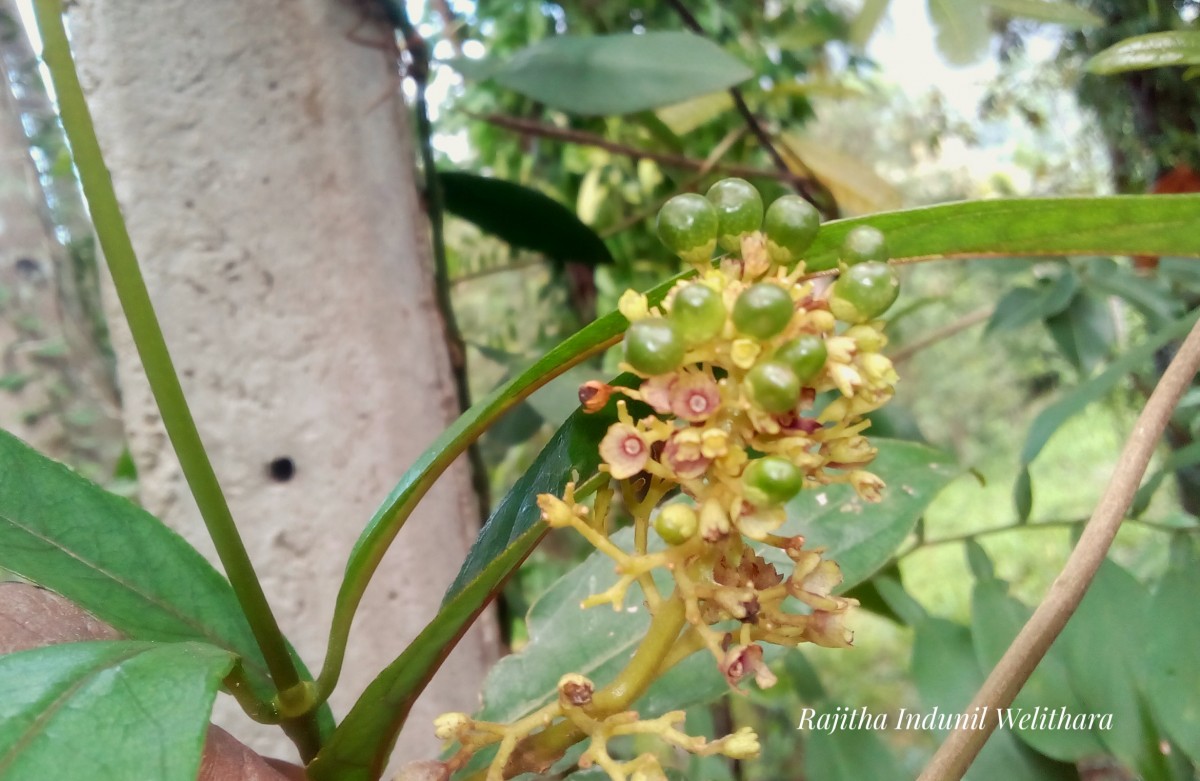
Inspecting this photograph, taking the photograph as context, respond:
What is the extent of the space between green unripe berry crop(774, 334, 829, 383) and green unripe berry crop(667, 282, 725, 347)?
0.06 ft

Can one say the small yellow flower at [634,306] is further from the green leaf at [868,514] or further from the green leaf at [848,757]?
the green leaf at [848,757]

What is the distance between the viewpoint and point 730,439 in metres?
0.22

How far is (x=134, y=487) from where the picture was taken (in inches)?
31.3

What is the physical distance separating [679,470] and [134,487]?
0.76 m

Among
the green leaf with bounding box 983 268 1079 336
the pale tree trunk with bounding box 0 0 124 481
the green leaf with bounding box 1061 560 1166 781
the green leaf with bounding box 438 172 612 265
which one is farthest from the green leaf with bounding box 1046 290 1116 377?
the pale tree trunk with bounding box 0 0 124 481

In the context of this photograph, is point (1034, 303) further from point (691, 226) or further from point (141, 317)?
point (141, 317)

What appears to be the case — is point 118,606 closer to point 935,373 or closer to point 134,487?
Answer: point 134,487

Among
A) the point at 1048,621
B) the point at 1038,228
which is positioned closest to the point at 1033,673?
the point at 1048,621

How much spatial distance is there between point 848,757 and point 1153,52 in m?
0.39

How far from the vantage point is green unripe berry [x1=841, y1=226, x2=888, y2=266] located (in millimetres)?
233

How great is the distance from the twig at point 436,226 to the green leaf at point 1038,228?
39 centimetres

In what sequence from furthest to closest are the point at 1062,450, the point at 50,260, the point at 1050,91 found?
1. the point at 1062,450
2. the point at 50,260
3. the point at 1050,91

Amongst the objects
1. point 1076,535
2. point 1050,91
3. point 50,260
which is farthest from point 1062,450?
point 50,260

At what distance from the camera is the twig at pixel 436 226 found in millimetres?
609
